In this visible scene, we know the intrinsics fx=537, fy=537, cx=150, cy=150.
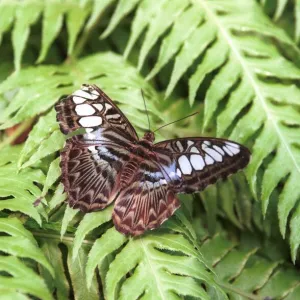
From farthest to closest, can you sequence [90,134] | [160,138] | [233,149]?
[160,138]
[90,134]
[233,149]

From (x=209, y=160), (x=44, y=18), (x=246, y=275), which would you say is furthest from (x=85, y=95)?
(x=246, y=275)

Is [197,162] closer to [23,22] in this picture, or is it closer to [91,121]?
[91,121]

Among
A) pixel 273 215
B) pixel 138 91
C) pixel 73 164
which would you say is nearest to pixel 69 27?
pixel 138 91

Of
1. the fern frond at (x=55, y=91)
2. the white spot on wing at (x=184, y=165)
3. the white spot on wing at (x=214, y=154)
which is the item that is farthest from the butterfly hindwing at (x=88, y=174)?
the white spot on wing at (x=214, y=154)

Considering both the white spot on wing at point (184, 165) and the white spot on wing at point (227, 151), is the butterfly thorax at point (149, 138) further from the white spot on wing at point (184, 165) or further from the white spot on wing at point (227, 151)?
the white spot on wing at point (227, 151)

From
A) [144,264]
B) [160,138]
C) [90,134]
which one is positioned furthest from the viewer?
[160,138]

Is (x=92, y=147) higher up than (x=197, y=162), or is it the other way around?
(x=92, y=147)

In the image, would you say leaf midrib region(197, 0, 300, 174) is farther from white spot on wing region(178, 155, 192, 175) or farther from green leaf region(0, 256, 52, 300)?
green leaf region(0, 256, 52, 300)
